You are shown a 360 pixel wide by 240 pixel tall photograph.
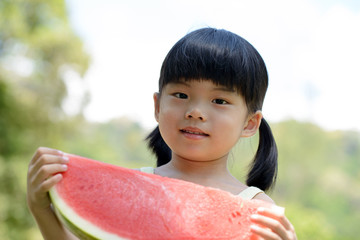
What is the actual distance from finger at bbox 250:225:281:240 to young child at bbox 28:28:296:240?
363 mm

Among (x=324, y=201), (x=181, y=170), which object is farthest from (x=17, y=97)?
(x=324, y=201)

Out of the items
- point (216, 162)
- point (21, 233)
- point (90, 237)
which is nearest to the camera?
point (90, 237)

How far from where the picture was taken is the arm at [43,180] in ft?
4.17

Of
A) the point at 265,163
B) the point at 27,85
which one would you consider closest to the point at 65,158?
the point at 265,163

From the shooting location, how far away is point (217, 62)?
1517mm

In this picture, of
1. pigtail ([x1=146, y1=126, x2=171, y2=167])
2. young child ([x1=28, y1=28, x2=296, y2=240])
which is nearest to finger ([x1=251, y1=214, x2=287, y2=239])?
young child ([x1=28, y1=28, x2=296, y2=240])

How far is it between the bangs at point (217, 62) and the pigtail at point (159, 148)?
45 cm

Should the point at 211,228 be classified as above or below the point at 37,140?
above

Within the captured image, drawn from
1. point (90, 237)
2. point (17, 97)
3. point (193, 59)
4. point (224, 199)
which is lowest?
point (17, 97)

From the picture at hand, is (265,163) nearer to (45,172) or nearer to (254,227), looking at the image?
(254,227)

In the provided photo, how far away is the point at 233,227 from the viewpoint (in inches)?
50.7

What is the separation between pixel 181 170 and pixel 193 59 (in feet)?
1.45

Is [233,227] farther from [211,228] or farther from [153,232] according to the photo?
[153,232]

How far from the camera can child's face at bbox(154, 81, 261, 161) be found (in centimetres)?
149
